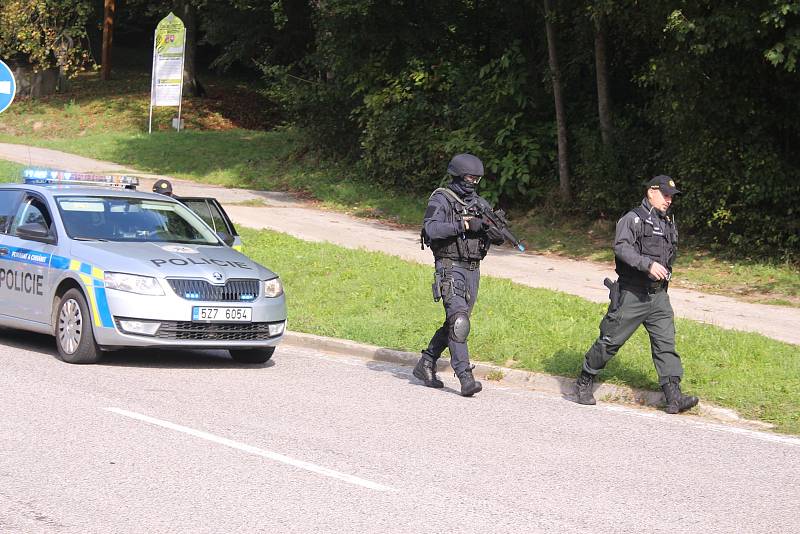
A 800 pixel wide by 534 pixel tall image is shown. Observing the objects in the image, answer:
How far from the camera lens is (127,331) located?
32.8ft

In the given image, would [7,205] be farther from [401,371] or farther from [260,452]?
[260,452]

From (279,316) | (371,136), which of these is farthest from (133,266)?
(371,136)

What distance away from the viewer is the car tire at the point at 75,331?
10.2 m

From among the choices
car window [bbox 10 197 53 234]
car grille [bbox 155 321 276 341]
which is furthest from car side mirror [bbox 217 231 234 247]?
car window [bbox 10 197 53 234]

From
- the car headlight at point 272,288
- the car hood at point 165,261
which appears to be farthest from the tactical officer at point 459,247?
the car hood at point 165,261

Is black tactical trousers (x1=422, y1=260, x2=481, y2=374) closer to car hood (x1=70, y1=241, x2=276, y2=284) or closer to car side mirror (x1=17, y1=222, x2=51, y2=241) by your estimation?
car hood (x1=70, y1=241, x2=276, y2=284)

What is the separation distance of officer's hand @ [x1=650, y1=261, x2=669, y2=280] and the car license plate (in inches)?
145

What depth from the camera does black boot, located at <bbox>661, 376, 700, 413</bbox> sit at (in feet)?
29.9

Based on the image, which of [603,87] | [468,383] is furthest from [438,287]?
[603,87]

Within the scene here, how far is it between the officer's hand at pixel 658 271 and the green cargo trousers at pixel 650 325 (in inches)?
11.5

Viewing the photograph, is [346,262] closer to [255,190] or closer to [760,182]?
[760,182]

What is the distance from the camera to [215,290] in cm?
1031

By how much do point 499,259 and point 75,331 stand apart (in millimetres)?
9262

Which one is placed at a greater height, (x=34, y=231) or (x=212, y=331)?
(x=34, y=231)
